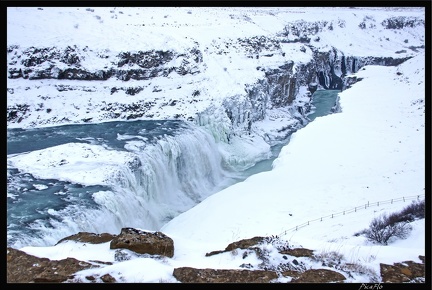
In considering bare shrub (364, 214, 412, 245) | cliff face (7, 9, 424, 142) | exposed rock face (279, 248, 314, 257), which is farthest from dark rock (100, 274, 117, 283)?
cliff face (7, 9, 424, 142)

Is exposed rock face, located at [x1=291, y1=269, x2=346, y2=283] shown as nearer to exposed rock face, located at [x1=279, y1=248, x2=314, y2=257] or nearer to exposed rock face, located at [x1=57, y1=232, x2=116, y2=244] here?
exposed rock face, located at [x1=279, y1=248, x2=314, y2=257]

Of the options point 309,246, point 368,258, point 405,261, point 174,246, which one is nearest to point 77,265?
point 174,246

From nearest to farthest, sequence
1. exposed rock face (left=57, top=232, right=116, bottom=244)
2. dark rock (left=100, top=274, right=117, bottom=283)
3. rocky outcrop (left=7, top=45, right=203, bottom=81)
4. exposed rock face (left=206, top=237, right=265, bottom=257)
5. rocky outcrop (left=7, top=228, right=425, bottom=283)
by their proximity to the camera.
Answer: dark rock (left=100, top=274, right=117, bottom=283) → rocky outcrop (left=7, top=228, right=425, bottom=283) → exposed rock face (left=206, top=237, right=265, bottom=257) → exposed rock face (left=57, top=232, right=116, bottom=244) → rocky outcrop (left=7, top=45, right=203, bottom=81)

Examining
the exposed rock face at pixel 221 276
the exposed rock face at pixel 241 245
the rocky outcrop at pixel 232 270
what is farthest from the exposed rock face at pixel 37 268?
the exposed rock face at pixel 241 245

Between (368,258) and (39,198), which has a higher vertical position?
(368,258)

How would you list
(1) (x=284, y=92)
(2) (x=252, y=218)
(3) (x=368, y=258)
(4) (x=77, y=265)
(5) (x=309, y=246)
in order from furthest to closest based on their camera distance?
(1) (x=284, y=92)
(2) (x=252, y=218)
(5) (x=309, y=246)
(3) (x=368, y=258)
(4) (x=77, y=265)

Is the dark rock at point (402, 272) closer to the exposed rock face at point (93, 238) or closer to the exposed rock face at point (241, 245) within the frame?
the exposed rock face at point (241, 245)
